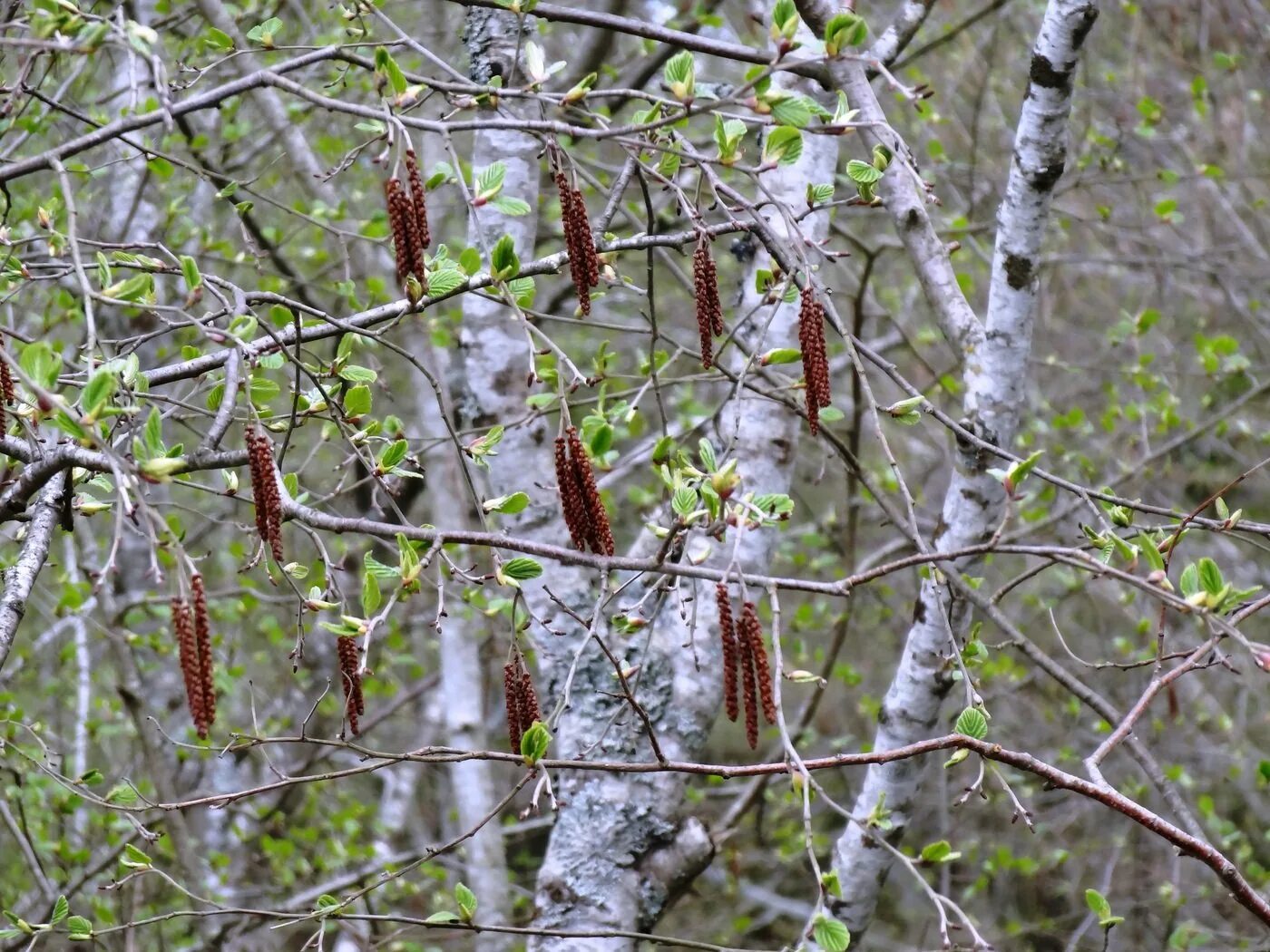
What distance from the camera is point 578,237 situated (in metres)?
1.77

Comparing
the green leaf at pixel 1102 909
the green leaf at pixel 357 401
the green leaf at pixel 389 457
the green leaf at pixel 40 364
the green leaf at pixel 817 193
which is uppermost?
the green leaf at pixel 817 193

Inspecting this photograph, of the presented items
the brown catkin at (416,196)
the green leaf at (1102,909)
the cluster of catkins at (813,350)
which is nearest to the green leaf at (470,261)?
the brown catkin at (416,196)

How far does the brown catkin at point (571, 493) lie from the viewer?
5.44 ft

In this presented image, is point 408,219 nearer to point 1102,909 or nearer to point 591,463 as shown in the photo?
point 591,463

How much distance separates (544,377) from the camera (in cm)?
298

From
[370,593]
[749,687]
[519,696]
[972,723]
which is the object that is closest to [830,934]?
[749,687]

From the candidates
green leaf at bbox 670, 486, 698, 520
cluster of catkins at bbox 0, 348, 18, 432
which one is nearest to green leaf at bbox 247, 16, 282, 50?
cluster of catkins at bbox 0, 348, 18, 432

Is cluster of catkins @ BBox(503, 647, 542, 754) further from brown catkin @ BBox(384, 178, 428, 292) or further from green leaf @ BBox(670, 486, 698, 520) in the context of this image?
brown catkin @ BBox(384, 178, 428, 292)

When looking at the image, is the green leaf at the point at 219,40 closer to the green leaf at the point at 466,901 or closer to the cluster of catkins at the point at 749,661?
the cluster of catkins at the point at 749,661

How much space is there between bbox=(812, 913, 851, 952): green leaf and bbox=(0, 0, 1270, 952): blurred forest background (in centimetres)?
2

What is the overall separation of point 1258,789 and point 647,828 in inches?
199

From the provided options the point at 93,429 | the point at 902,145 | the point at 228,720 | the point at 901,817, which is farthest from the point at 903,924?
the point at 93,429

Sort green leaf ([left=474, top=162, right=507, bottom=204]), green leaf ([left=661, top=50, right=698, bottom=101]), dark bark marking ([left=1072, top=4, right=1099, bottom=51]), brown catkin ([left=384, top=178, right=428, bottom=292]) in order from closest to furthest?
brown catkin ([left=384, top=178, right=428, bottom=292]) < green leaf ([left=661, top=50, right=698, bottom=101]) < green leaf ([left=474, top=162, right=507, bottom=204]) < dark bark marking ([left=1072, top=4, right=1099, bottom=51])

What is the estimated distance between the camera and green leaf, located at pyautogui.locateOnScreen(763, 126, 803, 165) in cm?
175
